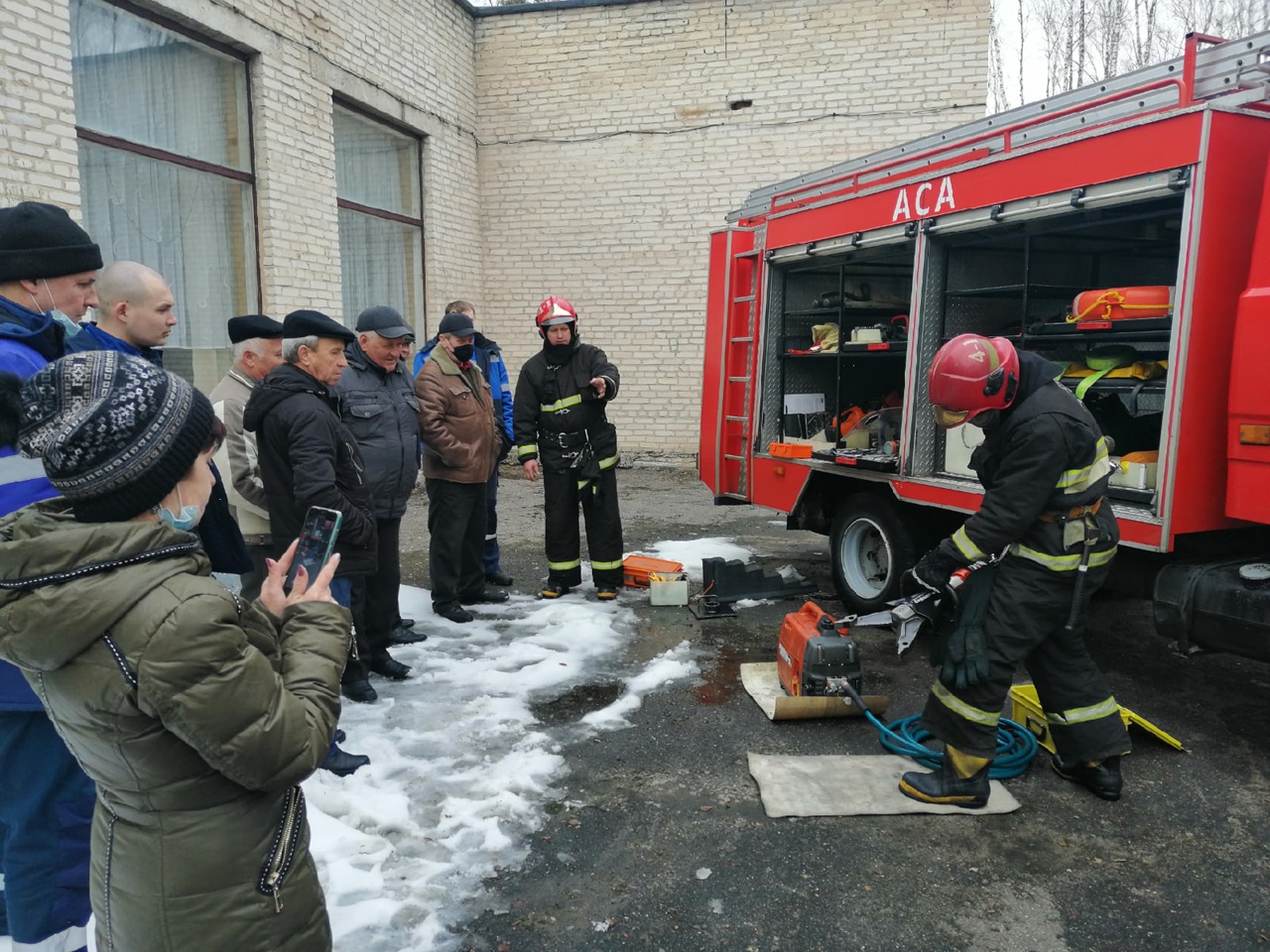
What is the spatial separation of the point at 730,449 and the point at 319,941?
16.8 feet

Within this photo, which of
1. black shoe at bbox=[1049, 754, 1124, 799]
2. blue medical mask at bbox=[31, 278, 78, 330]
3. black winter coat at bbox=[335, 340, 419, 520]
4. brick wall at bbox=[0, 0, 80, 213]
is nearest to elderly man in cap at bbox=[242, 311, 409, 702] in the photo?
black winter coat at bbox=[335, 340, 419, 520]

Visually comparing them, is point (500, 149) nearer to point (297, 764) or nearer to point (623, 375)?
point (623, 375)

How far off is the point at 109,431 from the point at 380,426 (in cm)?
298

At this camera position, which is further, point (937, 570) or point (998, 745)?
point (998, 745)

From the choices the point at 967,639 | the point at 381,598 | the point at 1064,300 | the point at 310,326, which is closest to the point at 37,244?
the point at 310,326

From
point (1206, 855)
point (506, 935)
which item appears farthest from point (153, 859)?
point (1206, 855)

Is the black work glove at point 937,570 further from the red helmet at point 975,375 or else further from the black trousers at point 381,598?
the black trousers at point 381,598

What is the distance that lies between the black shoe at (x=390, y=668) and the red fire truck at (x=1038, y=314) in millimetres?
2777

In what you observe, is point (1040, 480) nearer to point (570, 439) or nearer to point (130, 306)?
point (130, 306)

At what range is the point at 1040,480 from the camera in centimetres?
296

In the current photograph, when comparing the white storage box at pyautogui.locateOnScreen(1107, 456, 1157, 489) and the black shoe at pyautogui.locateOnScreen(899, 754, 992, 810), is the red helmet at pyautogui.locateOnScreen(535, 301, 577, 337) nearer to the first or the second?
the white storage box at pyautogui.locateOnScreen(1107, 456, 1157, 489)

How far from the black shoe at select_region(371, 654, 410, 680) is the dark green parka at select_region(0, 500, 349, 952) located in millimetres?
2814

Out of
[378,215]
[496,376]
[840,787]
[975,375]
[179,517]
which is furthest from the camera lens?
[378,215]

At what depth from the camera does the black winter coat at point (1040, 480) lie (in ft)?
9.75
